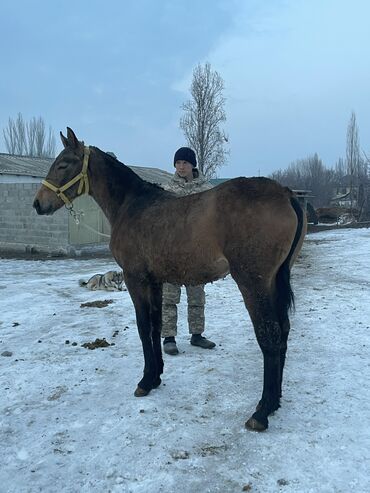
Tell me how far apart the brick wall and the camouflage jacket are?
8.68 m

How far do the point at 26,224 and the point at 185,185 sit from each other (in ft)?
34.7

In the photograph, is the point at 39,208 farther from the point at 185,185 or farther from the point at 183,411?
the point at 183,411

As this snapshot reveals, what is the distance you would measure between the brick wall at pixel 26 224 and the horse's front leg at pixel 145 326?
9.65 m

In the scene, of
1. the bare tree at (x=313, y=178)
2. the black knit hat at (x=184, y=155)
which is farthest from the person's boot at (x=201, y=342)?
the bare tree at (x=313, y=178)

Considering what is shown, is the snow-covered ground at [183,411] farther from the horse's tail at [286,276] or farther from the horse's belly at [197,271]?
the horse's belly at [197,271]

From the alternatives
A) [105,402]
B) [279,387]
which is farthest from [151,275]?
[279,387]

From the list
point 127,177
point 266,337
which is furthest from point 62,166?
point 266,337

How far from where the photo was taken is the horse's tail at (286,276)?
Result: 3.09 metres

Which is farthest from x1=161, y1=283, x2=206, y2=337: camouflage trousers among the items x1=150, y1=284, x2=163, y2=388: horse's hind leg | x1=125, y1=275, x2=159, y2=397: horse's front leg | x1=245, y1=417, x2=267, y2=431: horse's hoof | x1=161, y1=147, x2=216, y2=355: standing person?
x1=245, y1=417, x2=267, y2=431: horse's hoof

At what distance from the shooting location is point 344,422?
2955 mm

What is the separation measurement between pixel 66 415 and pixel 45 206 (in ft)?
6.00

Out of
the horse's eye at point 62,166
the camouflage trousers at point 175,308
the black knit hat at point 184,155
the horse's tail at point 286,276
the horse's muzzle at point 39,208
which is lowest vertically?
the camouflage trousers at point 175,308

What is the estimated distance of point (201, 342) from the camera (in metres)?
4.58

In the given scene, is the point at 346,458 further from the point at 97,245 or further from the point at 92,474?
the point at 97,245
